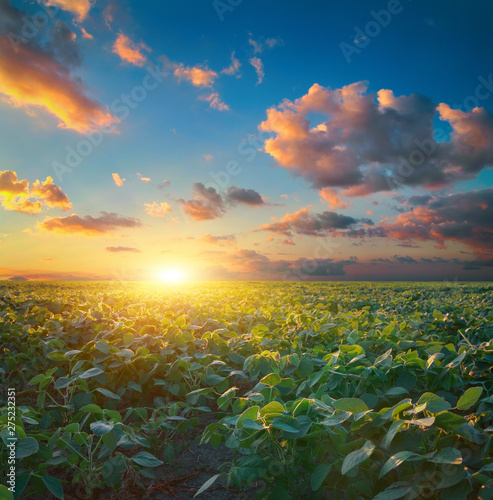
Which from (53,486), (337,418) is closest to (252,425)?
(337,418)

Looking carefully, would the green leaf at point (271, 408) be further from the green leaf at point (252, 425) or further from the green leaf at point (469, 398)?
the green leaf at point (469, 398)

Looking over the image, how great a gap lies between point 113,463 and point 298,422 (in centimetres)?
126

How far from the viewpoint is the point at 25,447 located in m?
1.87

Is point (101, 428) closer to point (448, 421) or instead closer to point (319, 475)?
point (319, 475)

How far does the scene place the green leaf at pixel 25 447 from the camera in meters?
1.84

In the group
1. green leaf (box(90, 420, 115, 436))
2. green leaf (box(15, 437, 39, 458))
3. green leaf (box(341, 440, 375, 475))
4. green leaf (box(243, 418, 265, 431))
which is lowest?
green leaf (box(15, 437, 39, 458))

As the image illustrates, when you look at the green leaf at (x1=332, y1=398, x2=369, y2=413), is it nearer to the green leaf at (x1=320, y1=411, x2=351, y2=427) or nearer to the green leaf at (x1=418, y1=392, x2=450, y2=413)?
the green leaf at (x1=320, y1=411, x2=351, y2=427)

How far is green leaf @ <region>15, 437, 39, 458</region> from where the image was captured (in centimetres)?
184

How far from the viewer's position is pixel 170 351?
3645 mm

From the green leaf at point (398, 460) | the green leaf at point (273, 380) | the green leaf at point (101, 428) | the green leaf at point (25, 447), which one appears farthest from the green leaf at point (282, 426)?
the green leaf at point (25, 447)

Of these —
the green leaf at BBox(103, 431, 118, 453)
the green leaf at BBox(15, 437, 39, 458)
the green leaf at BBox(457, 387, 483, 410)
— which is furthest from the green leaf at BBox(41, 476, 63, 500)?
the green leaf at BBox(457, 387, 483, 410)

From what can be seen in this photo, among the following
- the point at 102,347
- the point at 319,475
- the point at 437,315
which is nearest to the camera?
the point at 319,475

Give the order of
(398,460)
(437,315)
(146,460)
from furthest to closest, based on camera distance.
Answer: (437,315)
(146,460)
(398,460)

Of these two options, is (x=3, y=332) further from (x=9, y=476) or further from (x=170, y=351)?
(x=9, y=476)
